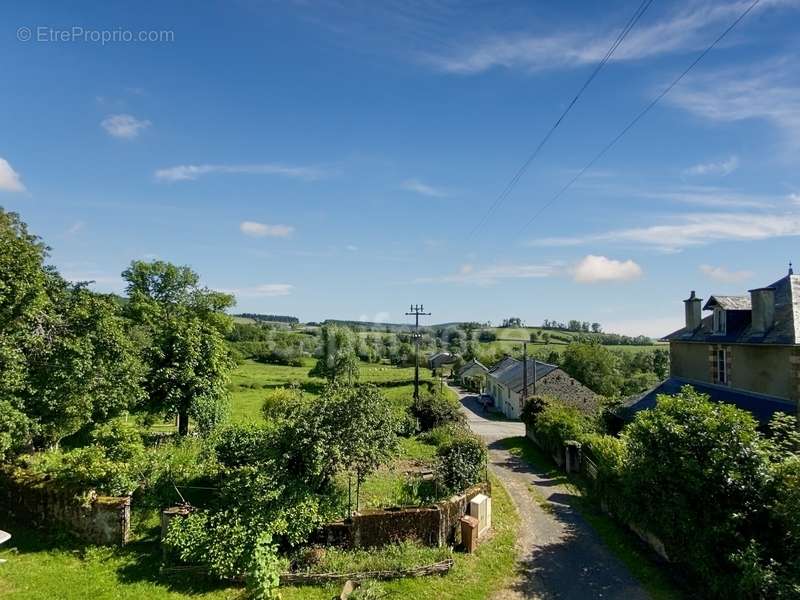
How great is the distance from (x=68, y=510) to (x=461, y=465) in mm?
11915

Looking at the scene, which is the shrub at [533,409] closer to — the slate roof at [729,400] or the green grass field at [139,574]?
the slate roof at [729,400]

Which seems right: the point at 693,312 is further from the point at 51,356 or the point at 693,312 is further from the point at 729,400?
the point at 51,356

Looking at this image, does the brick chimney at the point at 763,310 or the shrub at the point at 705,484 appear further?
the brick chimney at the point at 763,310

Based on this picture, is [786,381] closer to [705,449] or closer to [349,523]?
[705,449]

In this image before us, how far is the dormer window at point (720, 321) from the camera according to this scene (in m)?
21.3

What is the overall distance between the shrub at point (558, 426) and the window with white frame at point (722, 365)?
6.44 m

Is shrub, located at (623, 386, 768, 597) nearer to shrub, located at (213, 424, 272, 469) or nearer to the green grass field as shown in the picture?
the green grass field

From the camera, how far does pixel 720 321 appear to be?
21594 millimetres

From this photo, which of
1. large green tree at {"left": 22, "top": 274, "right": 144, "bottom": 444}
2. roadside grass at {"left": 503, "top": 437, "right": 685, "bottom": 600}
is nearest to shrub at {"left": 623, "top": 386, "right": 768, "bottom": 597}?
roadside grass at {"left": 503, "top": 437, "right": 685, "bottom": 600}

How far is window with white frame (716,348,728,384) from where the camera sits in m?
20.9

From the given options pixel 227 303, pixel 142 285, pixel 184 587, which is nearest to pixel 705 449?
pixel 184 587

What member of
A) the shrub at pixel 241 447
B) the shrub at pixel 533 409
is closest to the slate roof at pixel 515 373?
the shrub at pixel 533 409

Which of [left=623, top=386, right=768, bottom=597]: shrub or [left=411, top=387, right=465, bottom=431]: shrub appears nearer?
[left=623, top=386, right=768, bottom=597]: shrub

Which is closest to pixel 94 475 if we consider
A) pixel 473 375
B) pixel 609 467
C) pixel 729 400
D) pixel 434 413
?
pixel 609 467
